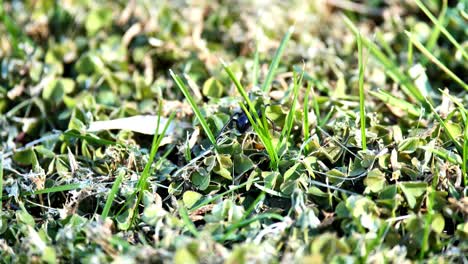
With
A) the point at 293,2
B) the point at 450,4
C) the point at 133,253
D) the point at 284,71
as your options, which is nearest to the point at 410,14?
the point at 450,4

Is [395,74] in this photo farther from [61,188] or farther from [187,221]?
[61,188]

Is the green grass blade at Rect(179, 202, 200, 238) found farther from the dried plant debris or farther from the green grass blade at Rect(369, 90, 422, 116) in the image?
the green grass blade at Rect(369, 90, 422, 116)

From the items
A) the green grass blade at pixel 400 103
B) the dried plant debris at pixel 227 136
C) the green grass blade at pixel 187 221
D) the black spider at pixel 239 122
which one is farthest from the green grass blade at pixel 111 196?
the green grass blade at pixel 400 103

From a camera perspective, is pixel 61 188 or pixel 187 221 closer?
pixel 187 221

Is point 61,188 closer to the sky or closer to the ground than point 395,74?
closer to the ground

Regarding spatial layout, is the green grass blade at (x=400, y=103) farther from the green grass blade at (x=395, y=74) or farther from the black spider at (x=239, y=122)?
the black spider at (x=239, y=122)

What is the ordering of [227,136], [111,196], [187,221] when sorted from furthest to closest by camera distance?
1. [227,136]
2. [111,196]
3. [187,221]

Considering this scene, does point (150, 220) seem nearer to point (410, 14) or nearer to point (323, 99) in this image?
point (323, 99)

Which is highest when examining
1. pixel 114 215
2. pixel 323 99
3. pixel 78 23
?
pixel 78 23

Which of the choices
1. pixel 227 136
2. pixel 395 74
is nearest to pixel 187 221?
pixel 227 136
